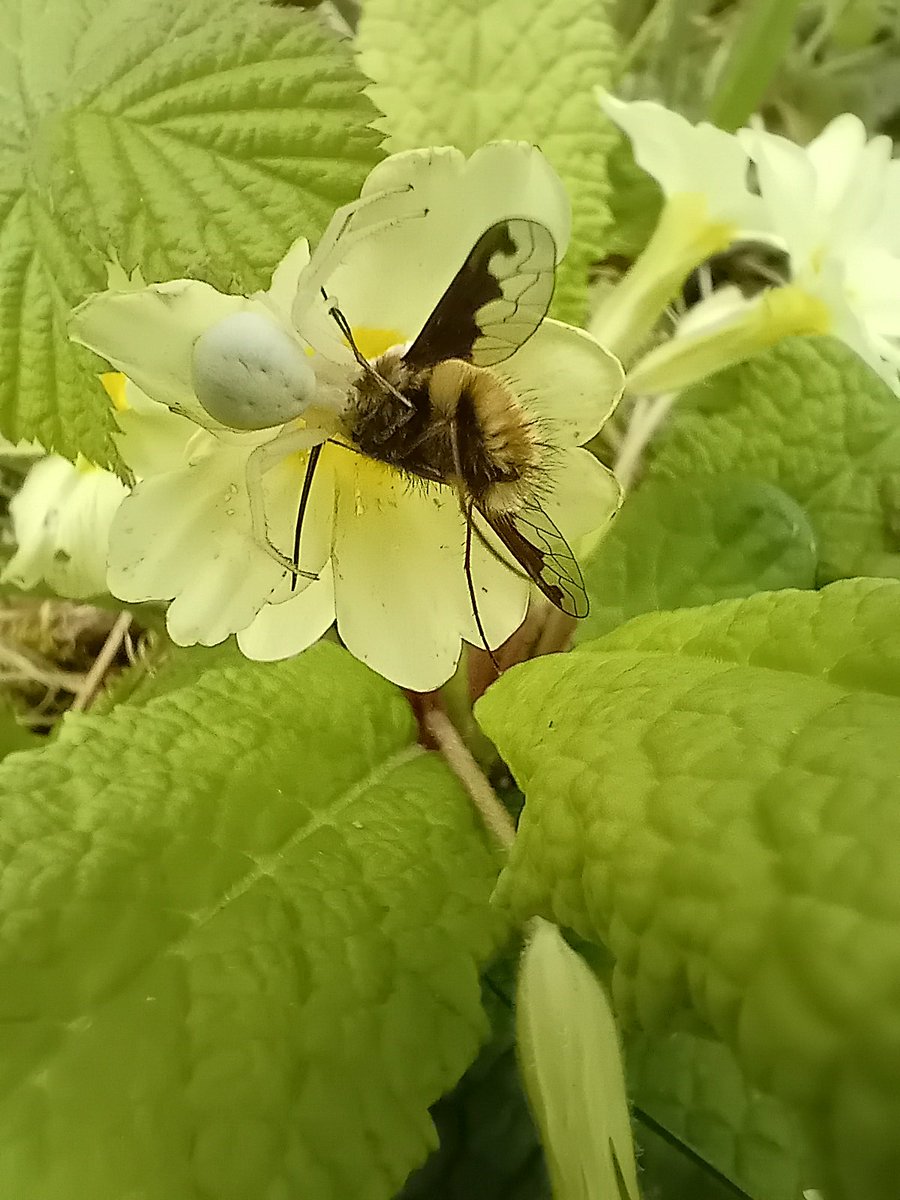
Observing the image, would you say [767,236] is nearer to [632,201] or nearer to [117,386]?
[632,201]

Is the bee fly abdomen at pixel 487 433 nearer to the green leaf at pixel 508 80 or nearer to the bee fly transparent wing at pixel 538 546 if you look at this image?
the bee fly transparent wing at pixel 538 546

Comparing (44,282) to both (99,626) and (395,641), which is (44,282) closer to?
(395,641)

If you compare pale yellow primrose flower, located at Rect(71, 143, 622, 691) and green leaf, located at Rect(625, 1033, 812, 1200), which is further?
green leaf, located at Rect(625, 1033, 812, 1200)

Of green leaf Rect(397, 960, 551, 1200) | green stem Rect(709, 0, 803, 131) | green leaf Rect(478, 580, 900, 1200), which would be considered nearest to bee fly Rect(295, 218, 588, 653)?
green leaf Rect(478, 580, 900, 1200)

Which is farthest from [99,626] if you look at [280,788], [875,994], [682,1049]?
[875,994]

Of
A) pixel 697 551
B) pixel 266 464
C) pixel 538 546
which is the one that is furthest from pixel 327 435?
pixel 697 551

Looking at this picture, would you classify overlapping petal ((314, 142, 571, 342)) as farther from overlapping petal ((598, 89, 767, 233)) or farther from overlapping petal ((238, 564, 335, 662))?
overlapping petal ((598, 89, 767, 233))
